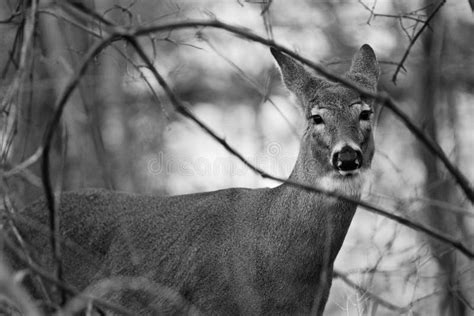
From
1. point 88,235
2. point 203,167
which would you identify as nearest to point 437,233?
point 88,235

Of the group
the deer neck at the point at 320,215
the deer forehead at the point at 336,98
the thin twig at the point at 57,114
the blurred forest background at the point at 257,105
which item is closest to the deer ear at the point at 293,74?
the deer forehead at the point at 336,98

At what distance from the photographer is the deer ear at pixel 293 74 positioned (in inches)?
291

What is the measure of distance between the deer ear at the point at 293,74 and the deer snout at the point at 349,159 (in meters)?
1.09

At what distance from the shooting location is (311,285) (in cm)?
655

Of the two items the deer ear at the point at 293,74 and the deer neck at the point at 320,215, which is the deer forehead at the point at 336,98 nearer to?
the deer ear at the point at 293,74

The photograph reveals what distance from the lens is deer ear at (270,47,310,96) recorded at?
738 cm

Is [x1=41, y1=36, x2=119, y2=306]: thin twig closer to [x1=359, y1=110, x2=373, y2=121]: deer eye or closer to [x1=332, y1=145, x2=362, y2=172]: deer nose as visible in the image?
[x1=332, y1=145, x2=362, y2=172]: deer nose

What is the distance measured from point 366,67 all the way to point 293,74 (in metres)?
0.65

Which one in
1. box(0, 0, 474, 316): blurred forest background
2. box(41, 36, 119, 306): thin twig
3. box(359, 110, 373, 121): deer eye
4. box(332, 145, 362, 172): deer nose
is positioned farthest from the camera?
box(0, 0, 474, 316): blurred forest background

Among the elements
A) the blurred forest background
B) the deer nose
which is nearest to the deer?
the deer nose

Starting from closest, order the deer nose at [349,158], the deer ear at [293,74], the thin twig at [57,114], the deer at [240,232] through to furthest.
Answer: the thin twig at [57,114], the deer nose at [349,158], the deer at [240,232], the deer ear at [293,74]

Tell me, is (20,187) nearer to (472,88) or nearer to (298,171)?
(298,171)

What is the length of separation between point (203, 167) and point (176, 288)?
6.40m

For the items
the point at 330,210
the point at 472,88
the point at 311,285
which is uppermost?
the point at 472,88
